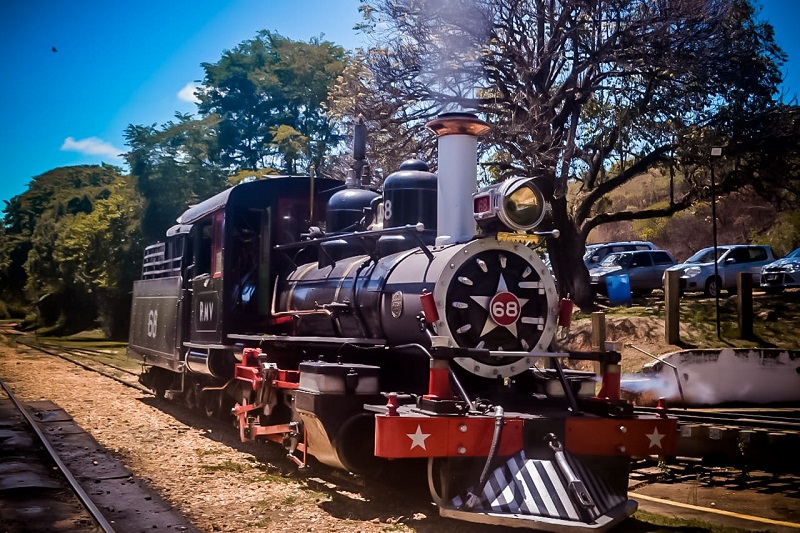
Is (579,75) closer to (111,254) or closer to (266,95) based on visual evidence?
(111,254)

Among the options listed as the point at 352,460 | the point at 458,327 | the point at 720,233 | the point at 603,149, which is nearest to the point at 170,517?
the point at 352,460

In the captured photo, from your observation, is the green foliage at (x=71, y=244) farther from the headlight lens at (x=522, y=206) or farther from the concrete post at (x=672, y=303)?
the headlight lens at (x=522, y=206)

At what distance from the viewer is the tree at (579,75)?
17.1 m

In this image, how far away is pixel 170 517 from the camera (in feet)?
19.1

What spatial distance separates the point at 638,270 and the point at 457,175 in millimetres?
17305

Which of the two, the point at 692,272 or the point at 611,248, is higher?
the point at 611,248

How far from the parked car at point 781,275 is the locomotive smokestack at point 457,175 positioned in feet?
52.4

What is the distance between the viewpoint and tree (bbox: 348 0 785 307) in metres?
17.1

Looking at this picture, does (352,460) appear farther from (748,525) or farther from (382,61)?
(382,61)

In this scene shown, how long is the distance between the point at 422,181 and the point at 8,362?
19003 mm

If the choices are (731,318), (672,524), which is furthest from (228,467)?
(731,318)

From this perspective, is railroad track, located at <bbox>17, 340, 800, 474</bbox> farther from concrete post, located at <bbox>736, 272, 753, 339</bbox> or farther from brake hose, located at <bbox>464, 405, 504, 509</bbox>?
concrete post, located at <bbox>736, 272, 753, 339</bbox>

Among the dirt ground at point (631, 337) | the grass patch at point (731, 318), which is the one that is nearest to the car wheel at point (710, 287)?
the grass patch at point (731, 318)

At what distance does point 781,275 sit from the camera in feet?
65.4
